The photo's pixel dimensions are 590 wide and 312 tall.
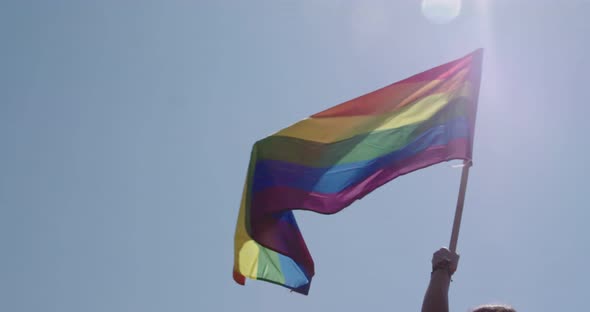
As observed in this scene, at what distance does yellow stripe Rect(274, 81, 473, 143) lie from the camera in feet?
28.5

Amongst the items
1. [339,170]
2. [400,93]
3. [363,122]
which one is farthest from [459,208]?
[400,93]

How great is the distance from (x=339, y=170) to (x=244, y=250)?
143cm

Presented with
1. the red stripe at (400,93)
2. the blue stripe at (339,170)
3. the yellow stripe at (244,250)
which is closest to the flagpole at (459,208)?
the blue stripe at (339,170)

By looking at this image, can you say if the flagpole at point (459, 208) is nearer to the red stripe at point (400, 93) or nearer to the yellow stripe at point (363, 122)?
the yellow stripe at point (363, 122)

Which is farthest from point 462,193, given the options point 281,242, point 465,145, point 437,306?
point 281,242

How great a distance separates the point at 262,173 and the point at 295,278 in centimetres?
129

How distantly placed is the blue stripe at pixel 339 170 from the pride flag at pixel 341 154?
0.04 feet

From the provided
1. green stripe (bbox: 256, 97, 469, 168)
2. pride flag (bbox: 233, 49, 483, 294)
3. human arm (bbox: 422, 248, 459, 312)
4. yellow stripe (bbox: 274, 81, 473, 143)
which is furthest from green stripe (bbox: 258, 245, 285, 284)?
human arm (bbox: 422, 248, 459, 312)

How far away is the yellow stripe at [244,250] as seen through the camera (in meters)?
8.18

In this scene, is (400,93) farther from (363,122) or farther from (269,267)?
(269,267)

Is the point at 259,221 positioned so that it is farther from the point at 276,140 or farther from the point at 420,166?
the point at 420,166

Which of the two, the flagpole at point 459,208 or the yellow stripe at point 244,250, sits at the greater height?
the flagpole at point 459,208

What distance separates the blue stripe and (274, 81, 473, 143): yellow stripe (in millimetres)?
399

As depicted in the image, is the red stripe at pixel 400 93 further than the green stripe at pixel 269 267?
Yes
